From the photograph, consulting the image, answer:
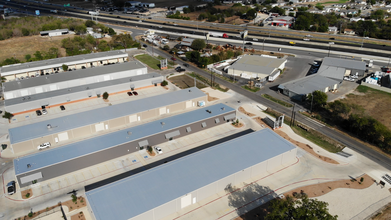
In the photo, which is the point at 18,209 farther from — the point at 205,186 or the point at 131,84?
the point at 131,84

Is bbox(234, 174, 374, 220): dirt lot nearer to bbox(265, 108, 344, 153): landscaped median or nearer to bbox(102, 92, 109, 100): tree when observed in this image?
bbox(265, 108, 344, 153): landscaped median

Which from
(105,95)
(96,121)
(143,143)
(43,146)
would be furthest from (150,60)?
(43,146)

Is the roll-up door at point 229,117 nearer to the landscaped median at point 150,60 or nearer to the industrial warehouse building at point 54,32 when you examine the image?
the landscaped median at point 150,60

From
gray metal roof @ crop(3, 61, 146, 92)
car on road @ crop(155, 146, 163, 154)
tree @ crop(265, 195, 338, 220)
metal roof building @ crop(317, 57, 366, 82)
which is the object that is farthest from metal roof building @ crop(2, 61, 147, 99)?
tree @ crop(265, 195, 338, 220)

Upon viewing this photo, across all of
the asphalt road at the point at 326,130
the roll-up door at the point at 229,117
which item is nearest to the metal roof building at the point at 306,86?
the asphalt road at the point at 326,130

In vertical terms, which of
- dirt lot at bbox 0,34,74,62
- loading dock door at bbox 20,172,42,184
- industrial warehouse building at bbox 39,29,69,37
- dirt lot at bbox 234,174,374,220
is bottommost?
dirt lot at bbox 234,174,374,220
